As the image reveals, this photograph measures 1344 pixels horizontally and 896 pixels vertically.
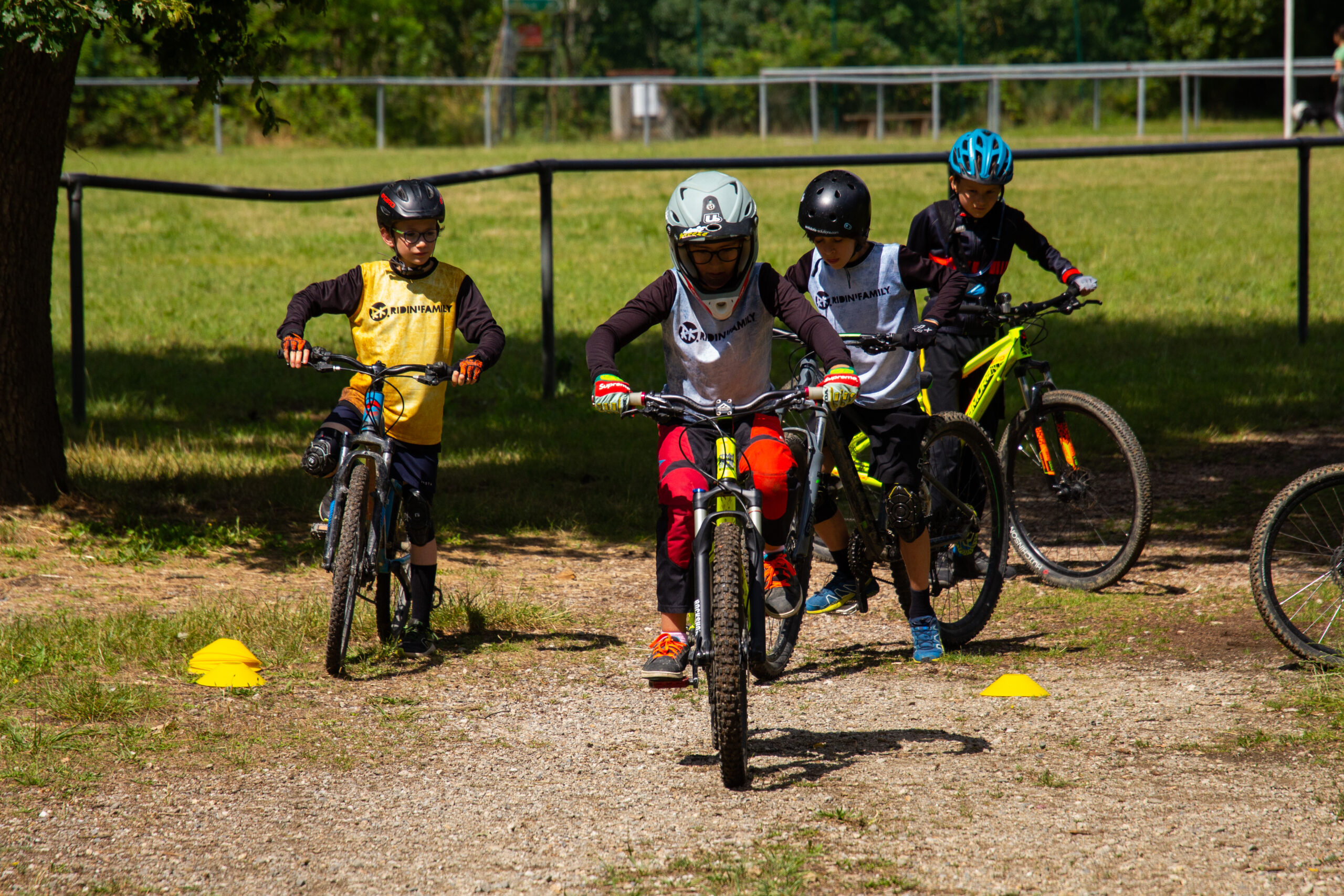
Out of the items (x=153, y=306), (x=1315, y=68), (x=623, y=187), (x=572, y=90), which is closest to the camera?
(x=153, y=306)

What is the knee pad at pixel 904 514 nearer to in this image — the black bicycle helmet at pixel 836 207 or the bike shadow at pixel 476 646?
the black bicycle helmet at pixel 836 207

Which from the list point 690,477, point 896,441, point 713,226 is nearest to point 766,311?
point 713,226

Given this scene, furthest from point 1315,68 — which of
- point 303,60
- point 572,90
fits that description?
point 303,60

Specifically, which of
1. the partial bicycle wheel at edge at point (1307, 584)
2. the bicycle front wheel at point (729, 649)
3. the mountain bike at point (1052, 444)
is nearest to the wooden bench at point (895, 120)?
the mountain bike at point (1052, 444)

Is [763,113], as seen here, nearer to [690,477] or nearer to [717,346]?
[717,346]

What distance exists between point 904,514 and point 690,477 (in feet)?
4.79

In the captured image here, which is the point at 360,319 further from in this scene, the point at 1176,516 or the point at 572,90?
the point at 572,90

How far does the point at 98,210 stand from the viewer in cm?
2017

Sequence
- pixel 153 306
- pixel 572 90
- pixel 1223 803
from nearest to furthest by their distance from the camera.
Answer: pixel 1223 803, pixel 153 306, pixel 572 90

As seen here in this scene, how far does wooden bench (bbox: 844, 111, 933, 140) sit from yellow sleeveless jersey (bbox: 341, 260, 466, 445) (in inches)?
1129

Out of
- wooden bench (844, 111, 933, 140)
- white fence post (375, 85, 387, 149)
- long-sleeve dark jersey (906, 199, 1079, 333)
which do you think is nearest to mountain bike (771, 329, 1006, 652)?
long-sleeve dark jersey (906, 199, 1079, 333)

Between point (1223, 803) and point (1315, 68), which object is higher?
point (1315, 68)

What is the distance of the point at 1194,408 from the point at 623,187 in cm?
1385

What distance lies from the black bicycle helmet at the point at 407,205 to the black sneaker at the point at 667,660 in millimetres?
2002
